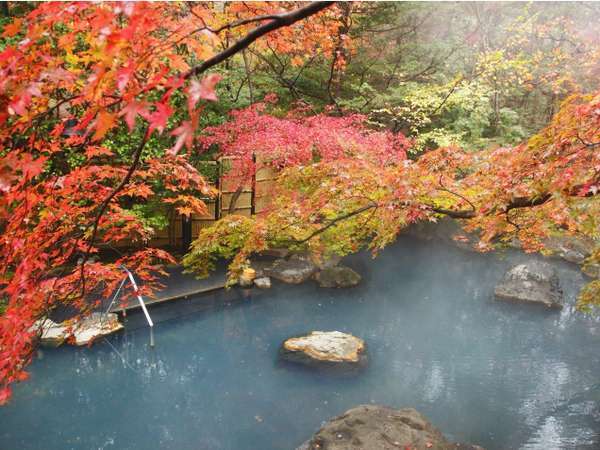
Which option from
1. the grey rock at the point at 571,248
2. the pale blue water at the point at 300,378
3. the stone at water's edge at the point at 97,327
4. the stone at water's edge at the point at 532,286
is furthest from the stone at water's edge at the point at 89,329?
the grey rock at the point at 571,248

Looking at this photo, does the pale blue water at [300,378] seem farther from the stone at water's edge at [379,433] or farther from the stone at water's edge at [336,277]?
the stone at water's edge at [379,433]

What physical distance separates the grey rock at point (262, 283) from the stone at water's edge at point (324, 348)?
2609mm

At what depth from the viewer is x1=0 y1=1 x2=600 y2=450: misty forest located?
228cm

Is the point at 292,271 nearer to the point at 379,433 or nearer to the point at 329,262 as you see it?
the point at 329,262

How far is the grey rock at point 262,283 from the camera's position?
10.9 metres

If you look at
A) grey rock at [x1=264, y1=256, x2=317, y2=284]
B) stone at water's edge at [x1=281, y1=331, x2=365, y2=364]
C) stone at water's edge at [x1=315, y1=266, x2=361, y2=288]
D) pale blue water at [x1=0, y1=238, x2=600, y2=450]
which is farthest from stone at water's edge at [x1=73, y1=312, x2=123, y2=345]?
stone at water's edge at [x1=315, y1=266, x2=361, y2=288]

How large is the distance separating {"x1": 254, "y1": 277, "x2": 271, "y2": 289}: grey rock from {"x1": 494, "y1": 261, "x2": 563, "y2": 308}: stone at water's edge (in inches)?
231

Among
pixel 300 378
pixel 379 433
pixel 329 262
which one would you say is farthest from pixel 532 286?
pixel 379 433

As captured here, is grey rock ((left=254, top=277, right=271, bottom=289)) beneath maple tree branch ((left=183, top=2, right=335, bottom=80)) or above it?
beneath

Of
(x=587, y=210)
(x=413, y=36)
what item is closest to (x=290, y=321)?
(x=587, y=210)

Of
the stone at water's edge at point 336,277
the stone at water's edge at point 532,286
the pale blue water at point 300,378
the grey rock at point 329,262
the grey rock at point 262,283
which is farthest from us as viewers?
the grey rock at point 329,262

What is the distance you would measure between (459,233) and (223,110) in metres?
8.71

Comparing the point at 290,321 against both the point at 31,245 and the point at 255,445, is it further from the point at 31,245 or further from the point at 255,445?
the point at 31,245

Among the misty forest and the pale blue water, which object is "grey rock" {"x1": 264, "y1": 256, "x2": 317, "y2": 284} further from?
the pale blue water
